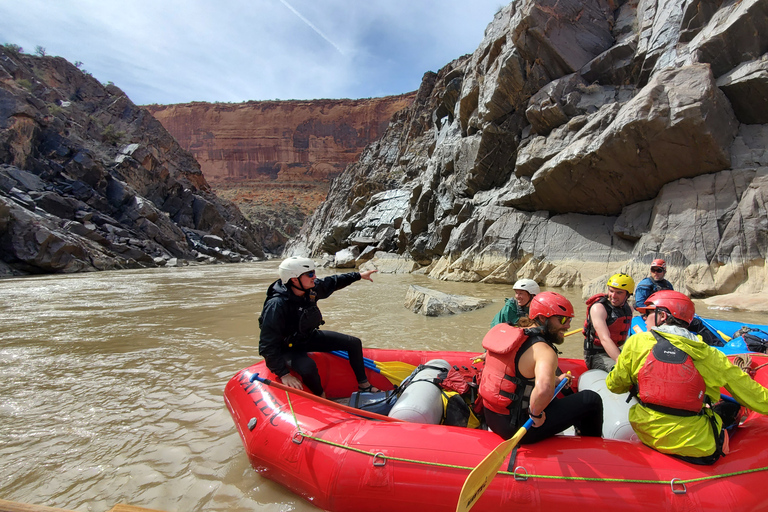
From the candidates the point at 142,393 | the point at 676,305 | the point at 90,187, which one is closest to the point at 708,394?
the point at 676,305

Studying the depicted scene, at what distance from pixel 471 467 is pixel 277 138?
85.3 m

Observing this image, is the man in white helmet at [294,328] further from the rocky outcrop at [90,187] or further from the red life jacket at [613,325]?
the rocky outcrop at [90,187]

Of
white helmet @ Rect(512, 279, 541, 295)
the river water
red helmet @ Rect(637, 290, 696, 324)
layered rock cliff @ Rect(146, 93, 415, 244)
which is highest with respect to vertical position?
layered rock cliff @ Rect(146, 93, 415, 244)

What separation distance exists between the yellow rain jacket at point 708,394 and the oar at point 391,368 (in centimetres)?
232

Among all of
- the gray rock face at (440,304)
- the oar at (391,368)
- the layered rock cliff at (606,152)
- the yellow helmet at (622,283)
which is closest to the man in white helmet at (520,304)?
the yellow helmet at (622,283)

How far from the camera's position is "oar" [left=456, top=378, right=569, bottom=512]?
1.83 metres

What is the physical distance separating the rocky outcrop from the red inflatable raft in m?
22.2

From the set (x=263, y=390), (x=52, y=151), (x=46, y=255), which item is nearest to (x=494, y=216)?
(x=263, y=390)

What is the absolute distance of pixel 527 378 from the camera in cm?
226

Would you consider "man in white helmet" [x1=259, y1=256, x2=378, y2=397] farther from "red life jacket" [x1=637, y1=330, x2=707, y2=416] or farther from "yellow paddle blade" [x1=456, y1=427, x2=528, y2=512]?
"red life jacket" [x1=637, y1=330, x2=707, y2=416]

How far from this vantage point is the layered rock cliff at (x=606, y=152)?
9.83m

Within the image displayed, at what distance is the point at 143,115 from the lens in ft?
136

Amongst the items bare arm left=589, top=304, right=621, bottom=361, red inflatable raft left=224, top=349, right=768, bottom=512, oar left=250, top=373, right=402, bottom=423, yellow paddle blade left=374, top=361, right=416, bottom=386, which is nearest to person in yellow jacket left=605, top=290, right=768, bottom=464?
red inflatable raft left=224, top=349, right=768, bottom=512

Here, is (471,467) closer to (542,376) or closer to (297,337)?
(542,376)
